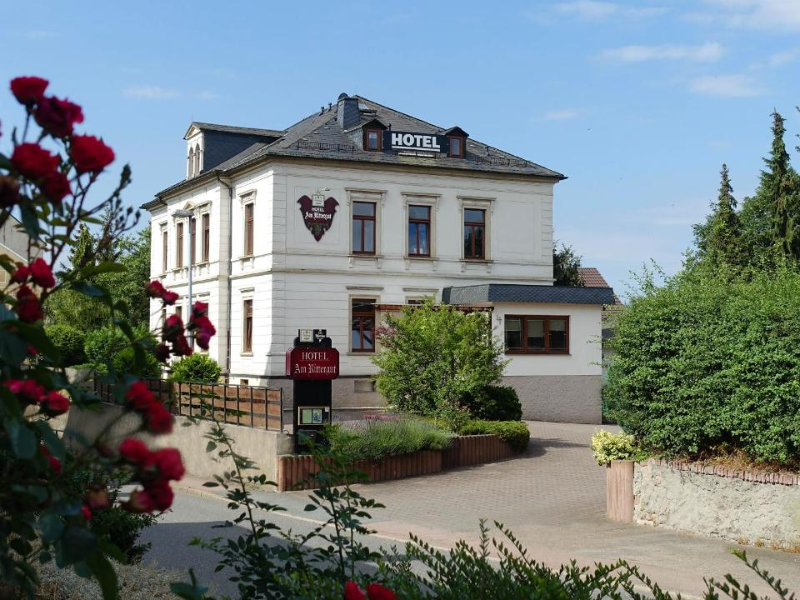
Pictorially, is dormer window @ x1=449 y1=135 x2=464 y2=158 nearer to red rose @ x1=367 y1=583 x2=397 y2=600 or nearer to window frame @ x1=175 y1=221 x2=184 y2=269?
window frame @ x1=175 y1=221 x2=184 y2=269

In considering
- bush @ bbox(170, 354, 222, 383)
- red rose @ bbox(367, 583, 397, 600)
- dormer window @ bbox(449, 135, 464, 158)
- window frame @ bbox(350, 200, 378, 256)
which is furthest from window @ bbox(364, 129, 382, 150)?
red rose @ bbox(367, 583, 397, 600)

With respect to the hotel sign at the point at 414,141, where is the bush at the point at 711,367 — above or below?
below

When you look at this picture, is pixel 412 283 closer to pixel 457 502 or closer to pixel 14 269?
pixel 457 502

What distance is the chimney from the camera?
128ft

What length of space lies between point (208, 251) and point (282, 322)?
7.31 meters

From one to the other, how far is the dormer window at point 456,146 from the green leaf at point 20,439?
36596 millimetres

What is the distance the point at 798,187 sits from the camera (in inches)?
1962

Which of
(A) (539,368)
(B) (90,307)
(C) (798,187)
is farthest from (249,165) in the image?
(C) (798,187)

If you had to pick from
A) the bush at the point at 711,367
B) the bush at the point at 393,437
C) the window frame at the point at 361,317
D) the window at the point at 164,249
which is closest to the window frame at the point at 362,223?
the window frame at the point at 361,317

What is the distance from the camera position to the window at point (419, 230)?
37312 mm

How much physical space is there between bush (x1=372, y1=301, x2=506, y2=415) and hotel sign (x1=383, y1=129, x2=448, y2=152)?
13817 millimetres

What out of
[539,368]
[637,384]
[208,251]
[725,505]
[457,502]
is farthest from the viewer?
[208,251]

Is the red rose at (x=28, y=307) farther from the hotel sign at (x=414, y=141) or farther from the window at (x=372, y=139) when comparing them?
the hotel sign at (x=414, y=141)

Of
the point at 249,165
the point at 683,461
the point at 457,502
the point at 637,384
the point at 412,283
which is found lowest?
the point at 457,502
